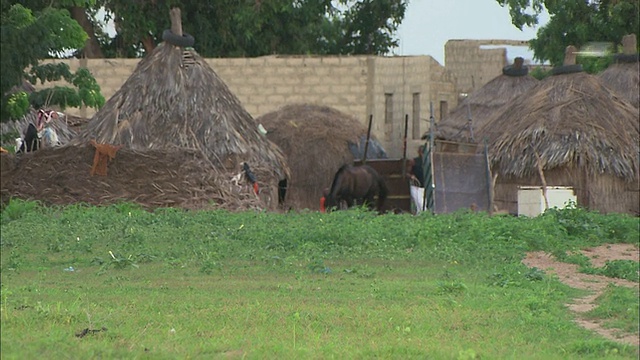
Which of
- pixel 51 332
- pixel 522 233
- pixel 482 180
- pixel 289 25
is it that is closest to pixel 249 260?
pixel 522 233

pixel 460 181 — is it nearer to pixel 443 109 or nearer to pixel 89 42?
pixel 443 109

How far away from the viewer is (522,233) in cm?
1623

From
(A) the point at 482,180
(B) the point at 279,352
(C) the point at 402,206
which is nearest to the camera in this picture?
(B) the point at 279,352

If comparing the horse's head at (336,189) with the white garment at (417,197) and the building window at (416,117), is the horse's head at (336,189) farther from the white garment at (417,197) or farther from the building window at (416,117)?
the building window at (416,117)

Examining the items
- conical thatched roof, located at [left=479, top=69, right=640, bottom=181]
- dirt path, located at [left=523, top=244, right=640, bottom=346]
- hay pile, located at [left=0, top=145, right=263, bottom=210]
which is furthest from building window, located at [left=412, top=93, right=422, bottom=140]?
dirt path, located at [left=523, top=244, right=640, bottom=346]

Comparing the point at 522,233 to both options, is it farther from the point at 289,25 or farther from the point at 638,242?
the point at 289,25

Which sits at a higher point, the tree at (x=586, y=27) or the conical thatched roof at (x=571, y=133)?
the tree at (x=586, y=27)

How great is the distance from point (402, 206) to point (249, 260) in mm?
14851

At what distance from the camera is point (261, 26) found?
3488 cm

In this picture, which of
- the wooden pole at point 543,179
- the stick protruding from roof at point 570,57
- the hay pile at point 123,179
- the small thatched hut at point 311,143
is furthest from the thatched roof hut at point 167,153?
the stick protruding from roof at point 570,57

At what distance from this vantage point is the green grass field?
8.33 meters

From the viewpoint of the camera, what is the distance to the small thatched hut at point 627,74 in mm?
30000

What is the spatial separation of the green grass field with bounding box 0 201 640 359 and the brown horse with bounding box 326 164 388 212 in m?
4.63

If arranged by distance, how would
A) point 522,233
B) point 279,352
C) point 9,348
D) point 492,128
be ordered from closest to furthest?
point 9,348, point 279,352, point 522,233, point 492,128
